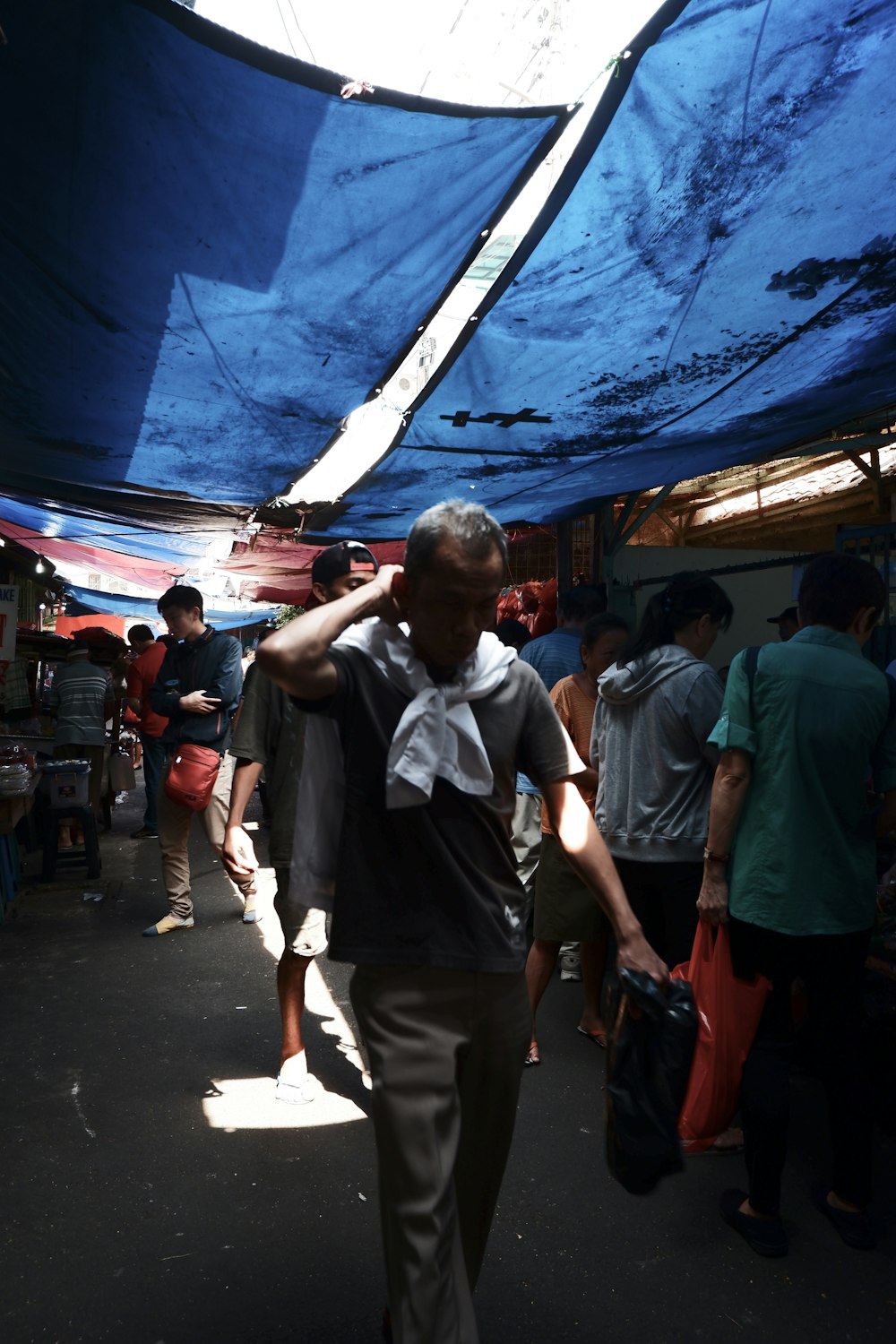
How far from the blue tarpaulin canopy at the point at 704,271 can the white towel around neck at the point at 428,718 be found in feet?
5.85

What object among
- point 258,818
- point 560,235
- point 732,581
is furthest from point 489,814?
point 258,818

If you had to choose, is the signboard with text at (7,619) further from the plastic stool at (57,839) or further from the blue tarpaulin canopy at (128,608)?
the blue tarpaulin canopy at (128,608)

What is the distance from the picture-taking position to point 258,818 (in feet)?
38.7

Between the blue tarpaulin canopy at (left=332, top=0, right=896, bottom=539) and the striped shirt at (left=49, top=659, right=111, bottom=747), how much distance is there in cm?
473

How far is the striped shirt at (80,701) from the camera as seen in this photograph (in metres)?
8.97

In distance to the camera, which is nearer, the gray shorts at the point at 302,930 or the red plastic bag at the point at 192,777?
the gray shorts at the point at 302,930

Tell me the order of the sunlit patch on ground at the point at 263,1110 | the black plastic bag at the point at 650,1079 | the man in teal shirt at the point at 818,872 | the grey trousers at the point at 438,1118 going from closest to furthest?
the grey trousers at the point at 438,1118
the black plastic bag at the point at 650,1079
the man in teal shirt at the point at 818,872
the sunlit patch on ground at the point at 263,1110

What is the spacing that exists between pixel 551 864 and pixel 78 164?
329 centimetres

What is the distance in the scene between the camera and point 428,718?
1.96 m

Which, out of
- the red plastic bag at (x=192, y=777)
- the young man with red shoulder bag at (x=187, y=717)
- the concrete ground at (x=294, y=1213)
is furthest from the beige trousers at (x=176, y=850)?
the concrete ground at (x=294, y=1213)

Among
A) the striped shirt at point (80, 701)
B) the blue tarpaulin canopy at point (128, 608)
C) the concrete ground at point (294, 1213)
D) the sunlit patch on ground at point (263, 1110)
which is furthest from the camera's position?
the blue tarpaulin canopy at point (128, 608)

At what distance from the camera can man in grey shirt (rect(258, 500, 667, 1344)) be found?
1891 mm

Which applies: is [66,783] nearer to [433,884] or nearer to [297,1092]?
[297,1092]

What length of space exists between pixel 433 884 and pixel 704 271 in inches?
103
